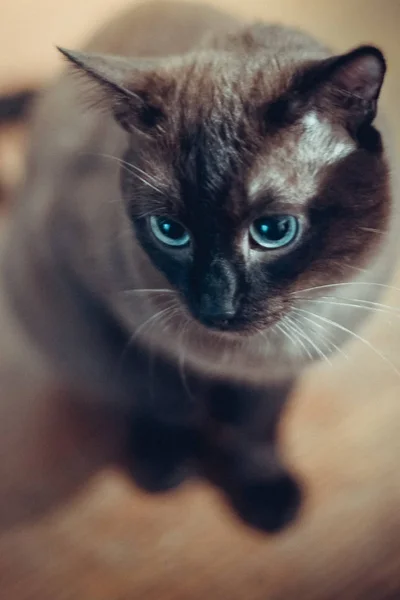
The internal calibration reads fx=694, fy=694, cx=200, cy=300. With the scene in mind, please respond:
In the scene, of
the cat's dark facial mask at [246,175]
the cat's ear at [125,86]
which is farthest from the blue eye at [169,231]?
the cat's ear at [125,86]

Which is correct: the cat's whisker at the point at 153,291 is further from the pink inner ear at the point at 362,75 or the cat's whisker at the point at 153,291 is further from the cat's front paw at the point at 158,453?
the pink inner ear at the point at 362,75

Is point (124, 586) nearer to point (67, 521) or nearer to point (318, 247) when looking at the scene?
point (67, 521)

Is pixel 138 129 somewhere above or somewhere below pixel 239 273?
above

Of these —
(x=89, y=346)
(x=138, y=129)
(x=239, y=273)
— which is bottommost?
(x=89, y=346)

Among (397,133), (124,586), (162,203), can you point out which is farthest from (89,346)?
(397,133)

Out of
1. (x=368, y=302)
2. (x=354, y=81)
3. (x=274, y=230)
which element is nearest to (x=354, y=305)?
(x=368, y=302)

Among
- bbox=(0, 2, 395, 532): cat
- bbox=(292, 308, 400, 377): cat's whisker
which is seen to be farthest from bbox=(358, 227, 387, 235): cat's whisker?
bbox=(292, 308, 400, 377): cat's whisker

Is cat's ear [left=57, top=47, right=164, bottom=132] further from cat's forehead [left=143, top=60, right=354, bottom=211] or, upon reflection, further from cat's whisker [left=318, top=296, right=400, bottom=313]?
cat's whisker [left=318, top=296, right=400, bottom=313]
